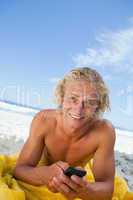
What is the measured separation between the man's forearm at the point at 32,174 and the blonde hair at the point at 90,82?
295 millimetres

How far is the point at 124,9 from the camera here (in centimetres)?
853

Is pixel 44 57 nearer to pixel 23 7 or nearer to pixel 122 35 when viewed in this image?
pixel 23 7

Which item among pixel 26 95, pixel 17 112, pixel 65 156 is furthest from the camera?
pixel 17 112

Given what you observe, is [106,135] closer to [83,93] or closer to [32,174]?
[83,93]

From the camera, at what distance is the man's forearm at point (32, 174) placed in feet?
5.21

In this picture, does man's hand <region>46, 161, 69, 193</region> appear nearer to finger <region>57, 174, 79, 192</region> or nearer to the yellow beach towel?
finger <region>57, 174, 79, 192</region>

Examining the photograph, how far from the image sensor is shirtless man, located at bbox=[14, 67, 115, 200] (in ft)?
5.28

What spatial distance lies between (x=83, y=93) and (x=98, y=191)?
38 cm

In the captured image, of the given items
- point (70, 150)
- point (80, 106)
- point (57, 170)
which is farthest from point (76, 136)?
point (57, 170)

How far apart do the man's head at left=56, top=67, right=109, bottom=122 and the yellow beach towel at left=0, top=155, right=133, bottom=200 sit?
1.10 ft

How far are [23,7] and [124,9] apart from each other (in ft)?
8.07

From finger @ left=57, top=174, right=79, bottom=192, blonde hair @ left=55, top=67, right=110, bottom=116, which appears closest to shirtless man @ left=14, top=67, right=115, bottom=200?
blonde hair @ left=55, top=67, right=110, bottom=116

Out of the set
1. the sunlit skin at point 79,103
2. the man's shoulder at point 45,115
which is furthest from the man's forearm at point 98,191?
the man's shoulder at point 45,115

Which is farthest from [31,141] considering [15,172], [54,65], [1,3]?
[54,65]
